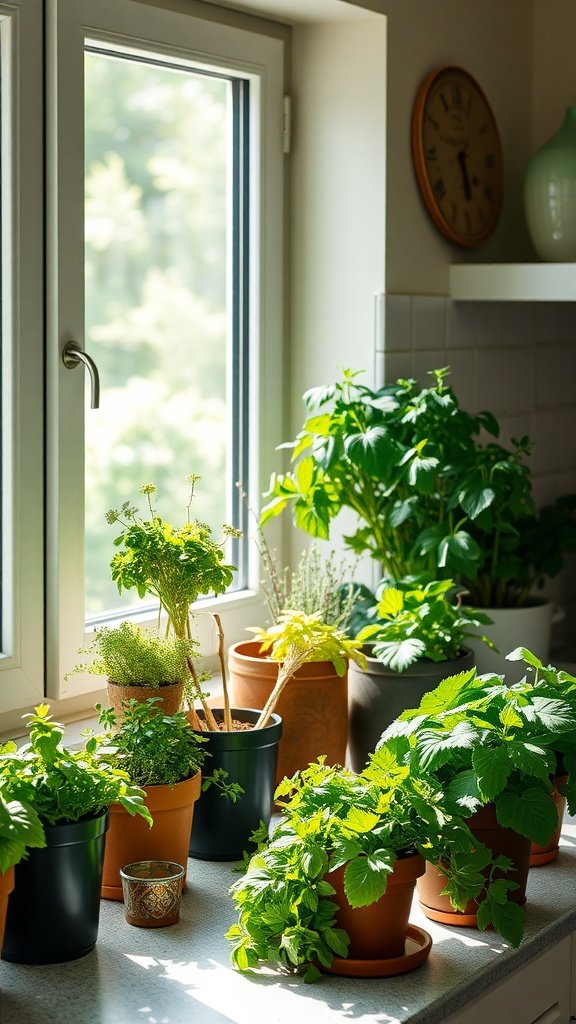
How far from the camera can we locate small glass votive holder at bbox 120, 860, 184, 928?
1.48 metres

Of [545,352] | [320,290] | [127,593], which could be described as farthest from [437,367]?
[127,593]

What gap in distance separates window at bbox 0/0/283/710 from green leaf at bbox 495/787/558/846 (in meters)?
0.81

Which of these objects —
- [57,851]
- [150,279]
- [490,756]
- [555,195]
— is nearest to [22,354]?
[150,279]

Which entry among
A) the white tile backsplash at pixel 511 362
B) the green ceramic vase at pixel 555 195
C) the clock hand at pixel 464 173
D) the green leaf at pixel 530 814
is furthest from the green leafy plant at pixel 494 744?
the clock hand at pixel 464 173

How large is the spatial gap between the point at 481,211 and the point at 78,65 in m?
0.91

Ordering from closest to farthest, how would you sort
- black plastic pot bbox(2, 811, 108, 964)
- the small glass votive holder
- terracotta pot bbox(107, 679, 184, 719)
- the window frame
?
black plastic pot bbox(2, 811, 108, 964), the small glass votive holder, terracotta pot bbox(107, 679, 184, 719), the window frame

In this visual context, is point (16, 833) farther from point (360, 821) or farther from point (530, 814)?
point (530, 814)

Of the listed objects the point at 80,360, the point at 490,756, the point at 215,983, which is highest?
the point at 80,360

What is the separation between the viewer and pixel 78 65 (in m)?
1.91

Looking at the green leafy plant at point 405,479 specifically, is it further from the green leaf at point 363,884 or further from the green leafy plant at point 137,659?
the green leaf at point 363,884

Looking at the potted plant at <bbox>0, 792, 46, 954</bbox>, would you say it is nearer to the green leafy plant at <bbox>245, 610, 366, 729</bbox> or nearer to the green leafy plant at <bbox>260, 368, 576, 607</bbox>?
the green leafy plant at <bbox>245, 610, 366, 729</bbox>

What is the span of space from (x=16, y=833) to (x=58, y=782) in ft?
0.47

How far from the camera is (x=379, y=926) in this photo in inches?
54.3

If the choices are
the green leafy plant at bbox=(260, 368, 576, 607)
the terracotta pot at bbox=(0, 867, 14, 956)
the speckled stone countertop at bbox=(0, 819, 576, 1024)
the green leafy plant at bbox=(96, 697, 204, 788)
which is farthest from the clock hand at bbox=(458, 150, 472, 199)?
the terracotta pot at bbox=(0, 867, 14, 956)
